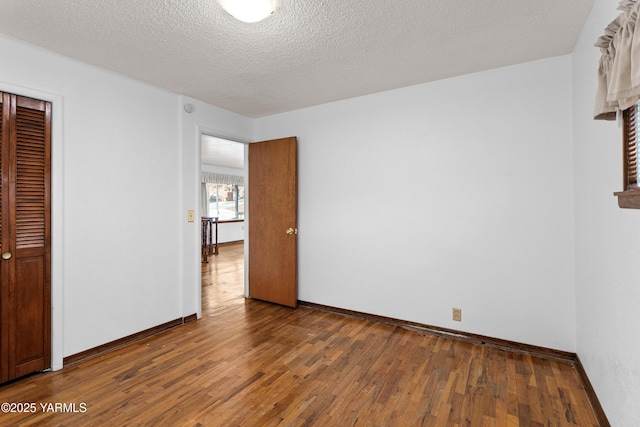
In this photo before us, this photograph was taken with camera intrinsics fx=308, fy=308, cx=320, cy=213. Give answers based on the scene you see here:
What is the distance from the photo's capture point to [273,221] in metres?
3.93

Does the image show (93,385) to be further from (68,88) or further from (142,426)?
(68,88)

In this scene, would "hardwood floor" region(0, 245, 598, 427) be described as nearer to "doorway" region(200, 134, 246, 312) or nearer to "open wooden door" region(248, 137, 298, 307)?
"open wooden door" region(248, 137, 298, 307)

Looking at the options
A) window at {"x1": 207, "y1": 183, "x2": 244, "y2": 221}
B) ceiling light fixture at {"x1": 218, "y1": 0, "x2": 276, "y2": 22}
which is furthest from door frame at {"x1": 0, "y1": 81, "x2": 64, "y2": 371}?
window at {"x1": 207, "y1": 183, "x2": 244, "y2": 221}

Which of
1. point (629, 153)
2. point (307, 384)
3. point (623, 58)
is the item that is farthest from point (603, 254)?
point (307, 384)

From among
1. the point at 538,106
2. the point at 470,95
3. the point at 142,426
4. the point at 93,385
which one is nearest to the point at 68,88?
the point at 93,385

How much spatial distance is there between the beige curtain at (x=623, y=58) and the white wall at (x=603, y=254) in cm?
30

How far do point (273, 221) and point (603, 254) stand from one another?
3.11m

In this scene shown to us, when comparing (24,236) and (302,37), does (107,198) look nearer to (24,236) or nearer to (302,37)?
(24,236)

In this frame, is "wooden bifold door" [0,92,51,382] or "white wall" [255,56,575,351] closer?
"wooden bifold door" [0,92,51,382]

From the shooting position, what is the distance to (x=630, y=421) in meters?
1.39

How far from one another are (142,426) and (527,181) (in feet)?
10.5

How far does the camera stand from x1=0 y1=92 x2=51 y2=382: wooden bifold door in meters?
2.12

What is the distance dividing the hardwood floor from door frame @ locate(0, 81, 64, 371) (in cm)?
22

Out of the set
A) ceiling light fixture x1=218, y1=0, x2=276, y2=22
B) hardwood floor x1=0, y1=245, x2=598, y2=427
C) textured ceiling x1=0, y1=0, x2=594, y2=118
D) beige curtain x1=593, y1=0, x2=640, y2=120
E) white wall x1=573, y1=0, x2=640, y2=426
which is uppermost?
A: textured ceiling x1=0, y1=0, x2=594, y2=118
